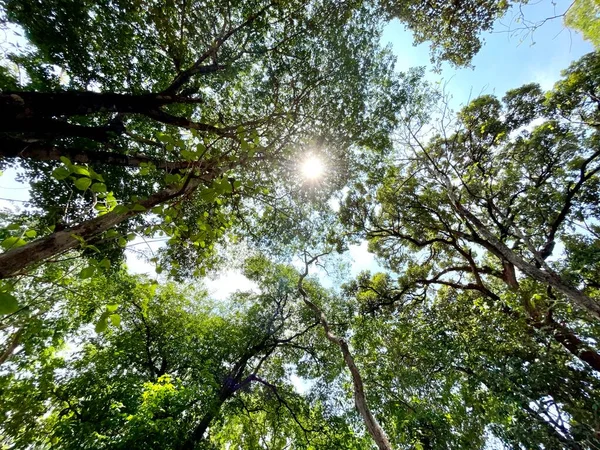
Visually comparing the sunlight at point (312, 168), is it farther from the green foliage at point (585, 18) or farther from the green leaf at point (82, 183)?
the green foliage at point (585, 18)

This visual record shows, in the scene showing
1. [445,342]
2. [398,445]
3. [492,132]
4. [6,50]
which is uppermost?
[492,132]

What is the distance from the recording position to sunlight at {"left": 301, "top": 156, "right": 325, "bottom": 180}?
19.8 ft

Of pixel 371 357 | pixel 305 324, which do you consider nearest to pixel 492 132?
pixel 371 357

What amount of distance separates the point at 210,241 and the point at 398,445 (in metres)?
6.42

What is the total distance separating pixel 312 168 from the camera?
251 inches

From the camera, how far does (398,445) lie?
18.0 ft

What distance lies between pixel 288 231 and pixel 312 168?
2.13 metres

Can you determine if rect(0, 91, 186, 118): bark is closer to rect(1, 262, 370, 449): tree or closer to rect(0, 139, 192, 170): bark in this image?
rect(0, 139, 192, 170): bark

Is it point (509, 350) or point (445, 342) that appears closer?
point (509, 350)

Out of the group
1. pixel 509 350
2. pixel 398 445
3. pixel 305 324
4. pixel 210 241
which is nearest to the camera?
pixel 210 241

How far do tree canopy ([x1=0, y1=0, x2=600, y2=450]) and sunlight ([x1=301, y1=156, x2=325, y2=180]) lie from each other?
0.11m

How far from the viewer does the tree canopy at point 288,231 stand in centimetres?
370

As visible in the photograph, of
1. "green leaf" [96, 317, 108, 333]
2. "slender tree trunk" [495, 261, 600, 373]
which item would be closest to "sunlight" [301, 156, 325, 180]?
"green leaf" [96, 317, 108, 333]

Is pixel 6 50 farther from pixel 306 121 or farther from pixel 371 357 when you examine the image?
pixel 371 357
